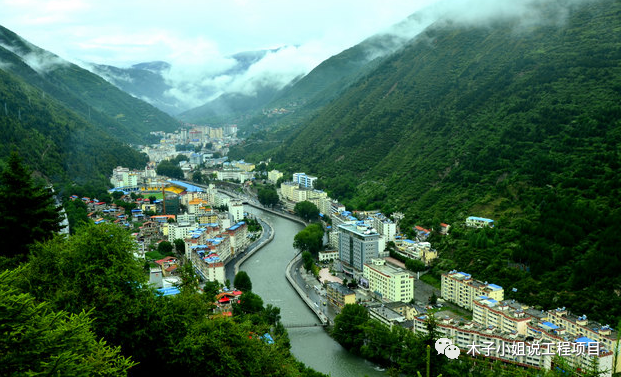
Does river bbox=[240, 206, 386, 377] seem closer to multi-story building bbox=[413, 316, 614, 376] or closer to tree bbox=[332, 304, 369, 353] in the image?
tree bbox=[332, 304, 369, 353]

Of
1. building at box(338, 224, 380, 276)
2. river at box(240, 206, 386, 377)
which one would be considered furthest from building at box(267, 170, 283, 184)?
building at box(338, 224, 380, 276)

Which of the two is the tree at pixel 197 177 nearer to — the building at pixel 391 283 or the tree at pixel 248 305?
the building at pixel 391 283

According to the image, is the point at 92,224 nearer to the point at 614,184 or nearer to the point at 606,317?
the point at 606,317

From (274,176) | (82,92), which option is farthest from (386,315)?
(82,92)

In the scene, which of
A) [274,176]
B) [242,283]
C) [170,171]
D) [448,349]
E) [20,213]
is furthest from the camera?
[170,171]

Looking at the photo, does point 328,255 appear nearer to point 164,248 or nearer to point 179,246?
point 179,246

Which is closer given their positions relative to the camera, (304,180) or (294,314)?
(294,314)
